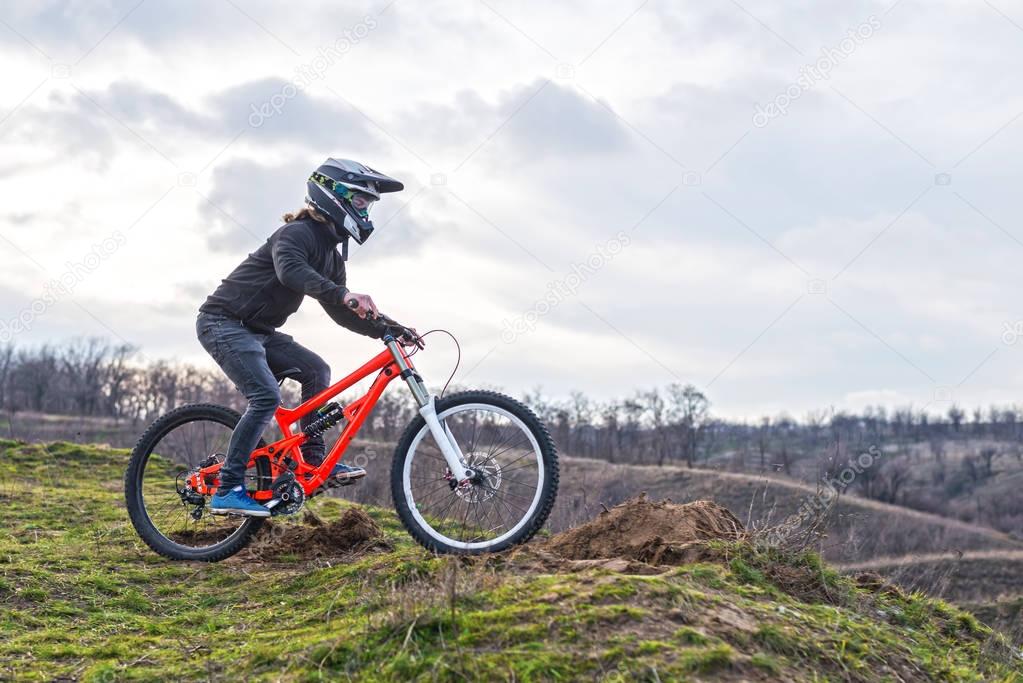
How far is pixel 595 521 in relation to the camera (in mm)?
6207

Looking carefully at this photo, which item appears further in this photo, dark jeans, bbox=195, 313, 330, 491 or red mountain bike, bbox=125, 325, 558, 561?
dark jeans, bbox=195, 313, 330, 491

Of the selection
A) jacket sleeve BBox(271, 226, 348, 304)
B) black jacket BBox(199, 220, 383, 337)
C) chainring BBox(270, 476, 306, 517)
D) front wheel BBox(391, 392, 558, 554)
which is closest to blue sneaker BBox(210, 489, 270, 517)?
chainring BBox(270, 476, 306, 517)

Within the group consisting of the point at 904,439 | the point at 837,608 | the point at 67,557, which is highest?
the point at 904,439

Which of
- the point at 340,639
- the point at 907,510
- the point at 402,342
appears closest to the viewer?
the point at 340,639

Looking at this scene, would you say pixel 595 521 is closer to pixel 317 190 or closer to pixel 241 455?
pixel 241 455

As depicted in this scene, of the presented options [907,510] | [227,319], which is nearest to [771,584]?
[227,319]

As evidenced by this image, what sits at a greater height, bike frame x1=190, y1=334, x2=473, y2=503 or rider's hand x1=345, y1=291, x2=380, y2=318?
rider's hand x1=345, y1=291, x2=380, y2=318

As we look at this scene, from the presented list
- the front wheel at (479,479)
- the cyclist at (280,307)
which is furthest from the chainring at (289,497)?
the front wheel at (479,479)

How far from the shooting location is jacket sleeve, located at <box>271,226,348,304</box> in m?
6.15

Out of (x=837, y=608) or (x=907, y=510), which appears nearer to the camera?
(x=837, y=608)

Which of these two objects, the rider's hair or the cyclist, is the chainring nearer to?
the cyclist

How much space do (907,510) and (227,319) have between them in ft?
241

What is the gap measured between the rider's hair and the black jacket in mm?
55

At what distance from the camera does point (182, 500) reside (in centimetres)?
720
